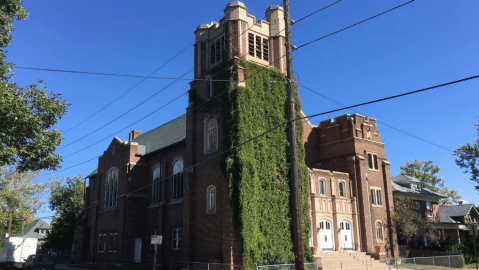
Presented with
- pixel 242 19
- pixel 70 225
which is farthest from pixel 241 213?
pixel 70 225

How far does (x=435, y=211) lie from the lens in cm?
4672

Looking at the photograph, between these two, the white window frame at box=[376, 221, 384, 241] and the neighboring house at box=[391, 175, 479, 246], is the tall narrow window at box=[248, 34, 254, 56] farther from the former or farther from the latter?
the neighboring house at box=[391, 175, 479, 246]

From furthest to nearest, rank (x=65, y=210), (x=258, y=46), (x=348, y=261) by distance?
1. (x=65, y=210)
2. (x=258, y=46)
3. (x=348, y=261)

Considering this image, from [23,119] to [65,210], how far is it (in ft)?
154

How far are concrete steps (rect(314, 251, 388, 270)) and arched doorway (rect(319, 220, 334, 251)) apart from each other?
0.82 metres

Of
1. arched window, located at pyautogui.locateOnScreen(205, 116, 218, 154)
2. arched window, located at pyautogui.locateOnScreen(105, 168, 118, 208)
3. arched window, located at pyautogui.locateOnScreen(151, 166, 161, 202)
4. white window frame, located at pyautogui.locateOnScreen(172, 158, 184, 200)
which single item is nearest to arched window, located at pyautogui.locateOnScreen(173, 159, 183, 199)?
white window frame, located at pyautogui.locateOnScreen(172, 158, 184, 200)

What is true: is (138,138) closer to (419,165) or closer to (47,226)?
(419,165)

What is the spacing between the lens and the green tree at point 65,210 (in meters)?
56.0

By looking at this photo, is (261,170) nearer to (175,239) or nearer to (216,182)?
(216,182)

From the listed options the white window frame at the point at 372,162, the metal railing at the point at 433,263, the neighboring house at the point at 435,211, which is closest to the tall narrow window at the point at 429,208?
the neighboring house at the point at 435,211

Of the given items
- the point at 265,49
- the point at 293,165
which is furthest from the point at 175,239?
the point at 293,165

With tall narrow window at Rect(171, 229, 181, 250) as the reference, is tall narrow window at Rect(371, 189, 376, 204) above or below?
above

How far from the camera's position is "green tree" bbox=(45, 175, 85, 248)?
5600 cm

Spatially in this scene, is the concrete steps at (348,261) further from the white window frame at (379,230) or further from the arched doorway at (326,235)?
the white window frame at (379,230)
